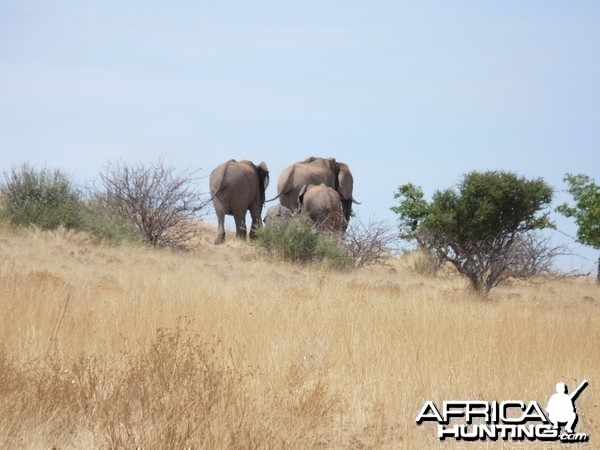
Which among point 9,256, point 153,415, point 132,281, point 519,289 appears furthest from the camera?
point 519,289

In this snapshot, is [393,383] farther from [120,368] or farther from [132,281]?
[132,281]

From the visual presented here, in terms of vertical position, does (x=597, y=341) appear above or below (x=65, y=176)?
below

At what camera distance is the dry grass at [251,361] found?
624 cm

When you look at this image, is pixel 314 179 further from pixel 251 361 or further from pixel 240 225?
pixel 251 361

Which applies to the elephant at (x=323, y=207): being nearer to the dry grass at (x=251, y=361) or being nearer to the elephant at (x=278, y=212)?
the elephant at (x=278, y=212)

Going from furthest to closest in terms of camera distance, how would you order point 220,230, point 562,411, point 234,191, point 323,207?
point 234,191, point 220,230, point 323,207, point 562,411

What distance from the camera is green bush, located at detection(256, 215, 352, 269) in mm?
22172

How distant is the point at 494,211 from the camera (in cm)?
1833

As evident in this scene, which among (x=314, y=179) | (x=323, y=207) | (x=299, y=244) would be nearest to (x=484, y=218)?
(x=299, y=244)

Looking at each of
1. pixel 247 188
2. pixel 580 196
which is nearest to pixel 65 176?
pixel 247 188

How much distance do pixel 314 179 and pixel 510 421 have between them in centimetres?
2285

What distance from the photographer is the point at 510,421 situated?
6480mm

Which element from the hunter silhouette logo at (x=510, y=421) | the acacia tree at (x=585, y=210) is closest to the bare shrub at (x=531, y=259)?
the acacia tree at (x=585, y=210)

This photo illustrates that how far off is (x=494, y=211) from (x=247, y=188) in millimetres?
11679
